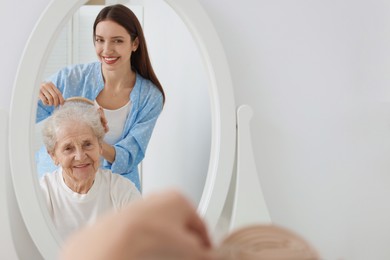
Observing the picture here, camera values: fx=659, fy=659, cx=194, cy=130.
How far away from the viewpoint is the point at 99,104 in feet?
3.51

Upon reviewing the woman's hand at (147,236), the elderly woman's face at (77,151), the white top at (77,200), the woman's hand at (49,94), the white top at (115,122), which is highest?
the woman's hand at (49,94)

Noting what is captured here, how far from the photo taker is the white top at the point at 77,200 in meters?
1.04

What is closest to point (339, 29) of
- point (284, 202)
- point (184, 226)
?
point (284, 202)

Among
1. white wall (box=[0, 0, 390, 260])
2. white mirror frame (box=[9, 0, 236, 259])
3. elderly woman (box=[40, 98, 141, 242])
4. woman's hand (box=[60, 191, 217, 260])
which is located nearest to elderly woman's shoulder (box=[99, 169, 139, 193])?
elderly woman (box=[40, 98, 141, 242])

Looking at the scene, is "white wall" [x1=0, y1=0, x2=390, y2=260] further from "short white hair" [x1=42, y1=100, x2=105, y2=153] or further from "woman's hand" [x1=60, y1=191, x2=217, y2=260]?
"woman's hand" [x1=60, y1=191, x2=217, y2=260]

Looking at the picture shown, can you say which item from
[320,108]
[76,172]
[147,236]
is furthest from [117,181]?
[147,236]

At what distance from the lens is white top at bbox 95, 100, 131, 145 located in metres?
1.07

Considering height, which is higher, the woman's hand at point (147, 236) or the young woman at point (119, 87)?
the young woman at point (119, 87)

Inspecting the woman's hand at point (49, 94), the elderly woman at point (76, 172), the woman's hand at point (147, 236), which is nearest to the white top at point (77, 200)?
the elderly woman at point (76, 172)

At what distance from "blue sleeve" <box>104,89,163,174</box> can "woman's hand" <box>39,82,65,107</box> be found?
0.12m

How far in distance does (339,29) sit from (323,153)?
0.25m

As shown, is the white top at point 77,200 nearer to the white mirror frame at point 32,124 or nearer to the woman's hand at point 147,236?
the white mirror frame at point 32,124

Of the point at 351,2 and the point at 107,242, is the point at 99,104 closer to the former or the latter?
the point at 351,2

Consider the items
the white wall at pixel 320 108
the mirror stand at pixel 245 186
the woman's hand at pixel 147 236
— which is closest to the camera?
the woman's hand at pixel 147 236
